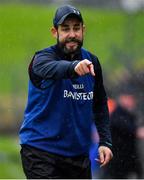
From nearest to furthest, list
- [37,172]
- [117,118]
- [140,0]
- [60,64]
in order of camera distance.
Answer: [60,64]
[37,172]
[117,118]
[140,0]

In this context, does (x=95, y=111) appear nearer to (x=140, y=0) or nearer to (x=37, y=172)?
(x=37, y=172)

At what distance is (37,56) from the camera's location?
6.15m

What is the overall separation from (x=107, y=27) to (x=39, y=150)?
424cm

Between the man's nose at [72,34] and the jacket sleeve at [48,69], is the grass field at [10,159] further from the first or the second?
the man's nose at [72,34]

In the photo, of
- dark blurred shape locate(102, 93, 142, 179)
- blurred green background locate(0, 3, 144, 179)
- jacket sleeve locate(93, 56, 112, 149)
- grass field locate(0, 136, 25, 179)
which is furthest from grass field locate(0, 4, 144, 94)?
jacket sleeve locate(93, 56, 112, 149)

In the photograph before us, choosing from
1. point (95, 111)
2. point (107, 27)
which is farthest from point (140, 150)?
point (95, 111)

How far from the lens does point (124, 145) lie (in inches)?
360

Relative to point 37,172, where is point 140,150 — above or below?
below

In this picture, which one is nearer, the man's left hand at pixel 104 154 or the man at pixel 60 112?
the man at pixel 60 112

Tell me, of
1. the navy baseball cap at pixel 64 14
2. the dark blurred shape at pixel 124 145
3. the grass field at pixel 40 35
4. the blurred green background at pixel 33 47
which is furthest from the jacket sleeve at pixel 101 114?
the grass field at pixel 40 35

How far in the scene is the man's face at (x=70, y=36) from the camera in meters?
6.12

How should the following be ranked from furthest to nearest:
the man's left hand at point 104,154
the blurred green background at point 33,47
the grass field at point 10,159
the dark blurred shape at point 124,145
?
the grass field at point 10,159 < the blurred green background at point 33,47 < the dark blurred shape at point 124,145 < the man's left hand at point 104,154

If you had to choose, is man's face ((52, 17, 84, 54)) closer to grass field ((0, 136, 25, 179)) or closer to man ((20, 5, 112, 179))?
man ((20, 5, 112, 179))

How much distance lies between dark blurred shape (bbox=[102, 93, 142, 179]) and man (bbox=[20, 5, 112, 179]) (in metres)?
2.71
